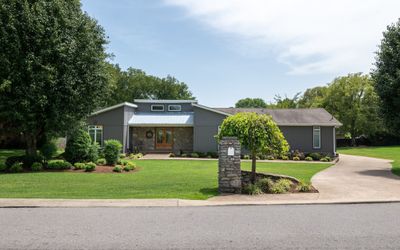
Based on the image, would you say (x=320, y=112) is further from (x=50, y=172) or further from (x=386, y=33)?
(x=50, y=172)

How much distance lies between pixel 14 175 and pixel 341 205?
12.7 metres

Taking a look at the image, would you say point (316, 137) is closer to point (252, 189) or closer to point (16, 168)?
point (252, 189)

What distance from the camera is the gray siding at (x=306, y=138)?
30.0m

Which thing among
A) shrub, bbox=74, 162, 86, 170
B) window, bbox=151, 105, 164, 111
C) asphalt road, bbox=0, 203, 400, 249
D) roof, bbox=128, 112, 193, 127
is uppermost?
window, bbox=151, 105, 164, 111

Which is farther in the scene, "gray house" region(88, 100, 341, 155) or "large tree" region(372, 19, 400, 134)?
"gray house" region(88, 100, 341, 155)

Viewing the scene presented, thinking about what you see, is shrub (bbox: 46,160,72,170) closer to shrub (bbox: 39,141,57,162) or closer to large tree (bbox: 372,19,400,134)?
shrub (bbox: 39,141,57,162)

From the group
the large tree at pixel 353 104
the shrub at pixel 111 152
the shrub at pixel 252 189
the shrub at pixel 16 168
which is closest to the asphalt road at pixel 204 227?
the shrub at pixel 252 189

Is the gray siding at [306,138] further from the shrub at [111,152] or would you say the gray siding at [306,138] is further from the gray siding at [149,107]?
the shrub at [111,152]

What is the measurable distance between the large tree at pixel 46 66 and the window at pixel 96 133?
1026 cm

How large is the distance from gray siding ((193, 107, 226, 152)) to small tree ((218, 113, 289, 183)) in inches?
649

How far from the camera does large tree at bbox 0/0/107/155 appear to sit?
53.4ft

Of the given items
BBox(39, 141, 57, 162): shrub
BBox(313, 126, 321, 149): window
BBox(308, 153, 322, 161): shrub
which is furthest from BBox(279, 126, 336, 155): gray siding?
BBox(39, 141, 57, 162): shrub

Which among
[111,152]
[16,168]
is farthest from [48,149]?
[16,168]

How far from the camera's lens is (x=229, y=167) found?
1160 cm
